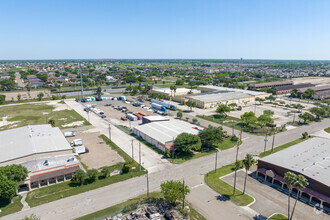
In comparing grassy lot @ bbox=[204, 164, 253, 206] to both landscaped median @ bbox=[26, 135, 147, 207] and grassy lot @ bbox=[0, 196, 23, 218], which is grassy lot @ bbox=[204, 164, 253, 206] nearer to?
landscaped median @ bbox=[26, 135, 147, 207]

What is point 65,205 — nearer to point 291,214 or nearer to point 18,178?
point 18,178

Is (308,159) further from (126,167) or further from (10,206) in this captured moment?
(10,206)

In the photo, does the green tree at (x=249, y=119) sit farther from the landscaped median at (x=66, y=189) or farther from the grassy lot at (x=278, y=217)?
the landscaped median at (x=66, y=189)

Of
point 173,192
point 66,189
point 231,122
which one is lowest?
point 66,189

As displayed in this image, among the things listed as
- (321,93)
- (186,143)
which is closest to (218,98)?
(186,143)

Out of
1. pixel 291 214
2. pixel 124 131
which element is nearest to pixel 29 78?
pixel 124 131

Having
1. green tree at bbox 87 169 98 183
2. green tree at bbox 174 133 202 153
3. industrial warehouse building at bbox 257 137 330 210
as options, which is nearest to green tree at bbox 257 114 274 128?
industrial warehouse building at bbox 257 137 330 210
